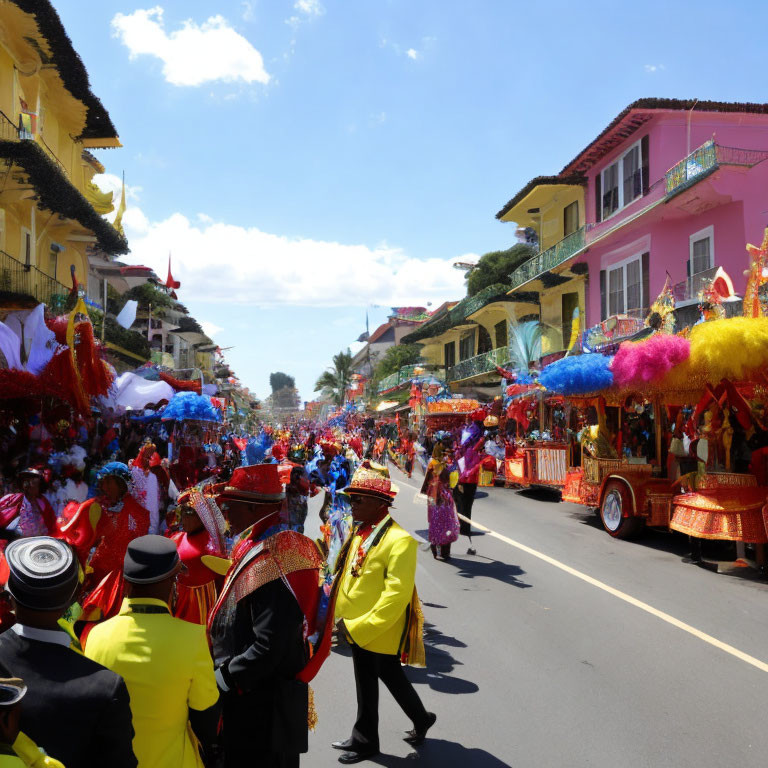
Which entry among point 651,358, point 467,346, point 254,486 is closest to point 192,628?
point 254,486

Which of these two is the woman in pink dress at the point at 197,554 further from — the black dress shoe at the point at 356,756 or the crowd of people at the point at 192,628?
the black dress shoe at the point at 356,756

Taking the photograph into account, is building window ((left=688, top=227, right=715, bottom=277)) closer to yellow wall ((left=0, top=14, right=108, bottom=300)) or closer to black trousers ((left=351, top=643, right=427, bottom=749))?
black trousers ((left=351, top=643, right=427, bottom=749))

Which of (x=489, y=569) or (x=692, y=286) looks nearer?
(x=489, y=569)

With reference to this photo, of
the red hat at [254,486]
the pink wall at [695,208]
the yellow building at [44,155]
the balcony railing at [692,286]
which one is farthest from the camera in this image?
the balcony railing at [692,286]

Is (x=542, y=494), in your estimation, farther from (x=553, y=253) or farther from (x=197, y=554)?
(x=197, y=554)

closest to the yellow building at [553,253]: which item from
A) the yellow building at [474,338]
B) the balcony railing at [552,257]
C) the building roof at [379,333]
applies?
the balcony railing at [552,257]

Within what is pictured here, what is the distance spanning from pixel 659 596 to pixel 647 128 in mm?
17830

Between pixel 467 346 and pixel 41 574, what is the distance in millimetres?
43627

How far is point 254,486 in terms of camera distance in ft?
10.7

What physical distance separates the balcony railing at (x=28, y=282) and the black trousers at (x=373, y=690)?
53.5 feet

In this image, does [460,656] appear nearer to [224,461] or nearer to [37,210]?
[224,461]

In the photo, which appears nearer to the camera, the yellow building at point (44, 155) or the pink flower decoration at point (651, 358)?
the pink flower decoration at point (651, 358)

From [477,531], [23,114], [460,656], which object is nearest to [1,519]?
[460,656]

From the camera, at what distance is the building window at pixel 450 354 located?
48138mm
